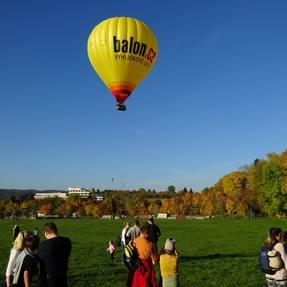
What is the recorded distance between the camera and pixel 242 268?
65.6 feet

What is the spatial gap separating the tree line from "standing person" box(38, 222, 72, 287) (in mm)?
79063

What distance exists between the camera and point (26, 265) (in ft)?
29.8

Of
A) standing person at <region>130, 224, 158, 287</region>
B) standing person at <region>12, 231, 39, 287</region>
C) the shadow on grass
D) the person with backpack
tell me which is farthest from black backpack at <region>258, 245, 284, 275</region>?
the shadow on grass

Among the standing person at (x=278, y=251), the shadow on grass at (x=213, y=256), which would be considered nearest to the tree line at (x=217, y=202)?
the shadow on grass at (x=213, y=256)

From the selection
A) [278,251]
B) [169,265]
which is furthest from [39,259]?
[278,251]

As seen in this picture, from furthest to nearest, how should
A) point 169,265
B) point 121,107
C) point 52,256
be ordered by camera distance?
1. point 121,107
2. point 169,265
3. point 52,256

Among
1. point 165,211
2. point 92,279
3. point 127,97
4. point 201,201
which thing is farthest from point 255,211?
point 92,279

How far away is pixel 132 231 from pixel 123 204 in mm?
151764

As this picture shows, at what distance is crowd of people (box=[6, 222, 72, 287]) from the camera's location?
29.9 feet

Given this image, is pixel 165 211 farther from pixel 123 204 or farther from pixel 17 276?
pixel 17 276

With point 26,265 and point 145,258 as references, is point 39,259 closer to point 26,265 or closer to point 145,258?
point 26,265

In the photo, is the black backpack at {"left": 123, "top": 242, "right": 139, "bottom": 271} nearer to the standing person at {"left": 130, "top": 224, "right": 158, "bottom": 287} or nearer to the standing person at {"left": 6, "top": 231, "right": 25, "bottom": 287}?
the standing person at {"left": 130, "top": 224, "right": 158, "bottom": 287}

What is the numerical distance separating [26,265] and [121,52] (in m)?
17.0

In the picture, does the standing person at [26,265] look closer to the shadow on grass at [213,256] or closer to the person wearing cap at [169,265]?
the person wearing cap at [169,265]
